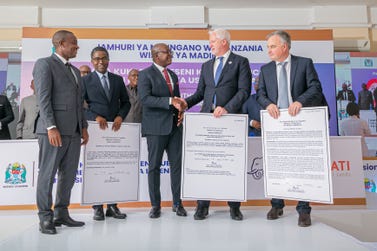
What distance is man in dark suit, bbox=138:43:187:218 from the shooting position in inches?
108

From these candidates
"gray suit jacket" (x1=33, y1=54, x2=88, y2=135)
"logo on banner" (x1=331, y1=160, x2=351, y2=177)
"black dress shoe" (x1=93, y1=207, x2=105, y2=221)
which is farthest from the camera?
"logo on banner" (x1=331, y1=160, x2=351, y2=177)

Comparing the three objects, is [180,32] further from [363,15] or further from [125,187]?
[363,15]

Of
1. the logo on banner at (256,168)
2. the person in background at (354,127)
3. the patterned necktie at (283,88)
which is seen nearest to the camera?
the patterned necktie at (283,88)

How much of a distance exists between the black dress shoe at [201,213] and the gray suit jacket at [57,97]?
1.24m

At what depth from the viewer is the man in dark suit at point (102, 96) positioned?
2.79 meters

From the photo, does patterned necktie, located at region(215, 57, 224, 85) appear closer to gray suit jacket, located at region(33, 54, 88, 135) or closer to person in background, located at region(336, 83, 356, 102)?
gray suit jacket, located at region(33, 54, 88, 135)

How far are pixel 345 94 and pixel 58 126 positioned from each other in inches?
244

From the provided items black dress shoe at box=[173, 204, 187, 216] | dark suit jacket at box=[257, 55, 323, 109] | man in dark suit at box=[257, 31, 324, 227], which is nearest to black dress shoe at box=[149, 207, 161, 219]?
black dress shoe at box=[173, 204, 187, 216]

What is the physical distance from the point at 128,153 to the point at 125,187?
33cm

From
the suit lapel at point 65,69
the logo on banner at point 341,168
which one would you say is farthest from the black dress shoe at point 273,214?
the suit lapel at point 65,69

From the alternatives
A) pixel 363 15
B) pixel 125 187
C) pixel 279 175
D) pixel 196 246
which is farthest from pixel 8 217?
pixel 363 15

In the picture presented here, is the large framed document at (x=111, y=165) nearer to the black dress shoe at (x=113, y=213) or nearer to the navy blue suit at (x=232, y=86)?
the black dress shoe at (x=113, y=213)

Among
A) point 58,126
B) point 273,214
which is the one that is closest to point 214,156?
point 273,214

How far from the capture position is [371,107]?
6570mm
